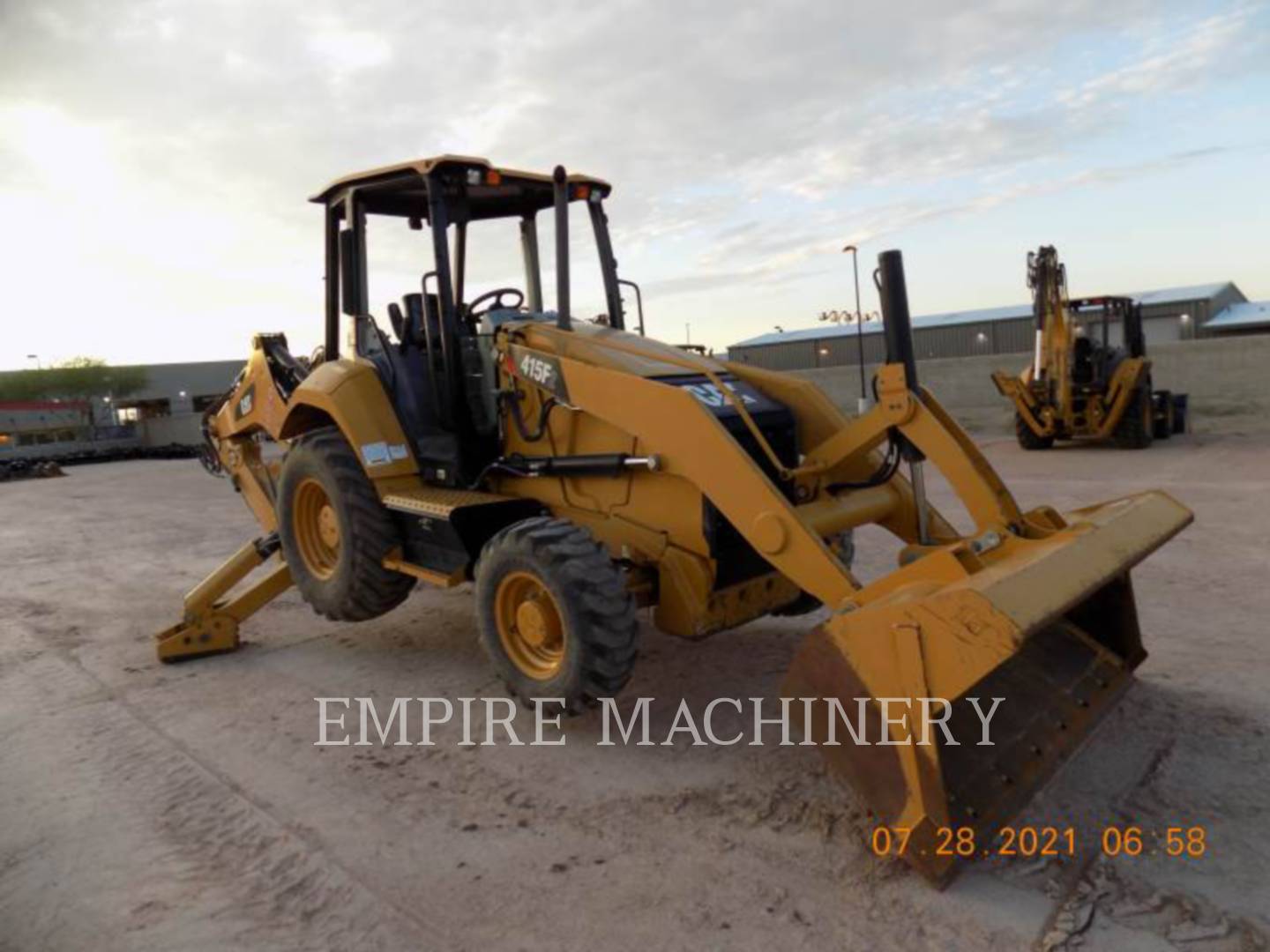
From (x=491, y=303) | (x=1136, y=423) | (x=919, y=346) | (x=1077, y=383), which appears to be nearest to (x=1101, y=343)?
(x=1077, y=383)

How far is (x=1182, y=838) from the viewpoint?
9.72 ft

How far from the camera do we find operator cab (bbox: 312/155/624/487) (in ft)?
15.7

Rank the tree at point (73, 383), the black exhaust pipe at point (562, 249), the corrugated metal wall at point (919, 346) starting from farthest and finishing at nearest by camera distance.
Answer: the tree at point (73, 383) < the corrugated metal wall at point (919, 346) < the black exhaust pipe at point (562, 249)

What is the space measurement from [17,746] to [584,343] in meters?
3.31

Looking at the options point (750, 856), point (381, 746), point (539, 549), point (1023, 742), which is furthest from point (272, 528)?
point (1023, 742)

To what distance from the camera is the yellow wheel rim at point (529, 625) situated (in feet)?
13.0

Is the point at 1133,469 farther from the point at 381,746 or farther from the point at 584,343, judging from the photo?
the point at 381,746

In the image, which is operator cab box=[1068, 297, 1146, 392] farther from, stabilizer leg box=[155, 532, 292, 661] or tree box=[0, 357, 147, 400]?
tree box=[0, 357, 147, 400]

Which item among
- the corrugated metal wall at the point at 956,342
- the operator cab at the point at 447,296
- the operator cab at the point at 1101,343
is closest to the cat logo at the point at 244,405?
the operator cab at the point at 447,296

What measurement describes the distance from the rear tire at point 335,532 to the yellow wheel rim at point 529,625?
116cm

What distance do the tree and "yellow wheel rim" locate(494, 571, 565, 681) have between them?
54355 mm

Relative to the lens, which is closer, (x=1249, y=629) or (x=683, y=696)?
(x=683, y=696)
